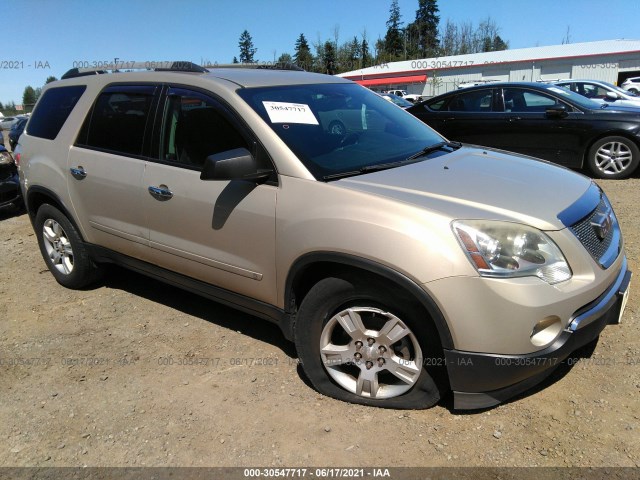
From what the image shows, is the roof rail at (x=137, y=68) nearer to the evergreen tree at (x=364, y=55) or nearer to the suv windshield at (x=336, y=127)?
the suv windshield at (x=336, y=127)

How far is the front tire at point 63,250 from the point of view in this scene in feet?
14.1

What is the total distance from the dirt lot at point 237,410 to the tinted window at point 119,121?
54.8 inches

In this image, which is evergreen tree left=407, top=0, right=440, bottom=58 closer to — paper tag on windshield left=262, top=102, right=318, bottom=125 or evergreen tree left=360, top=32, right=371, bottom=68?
evergreen tree left=360, top=32, right=371, bottom=68

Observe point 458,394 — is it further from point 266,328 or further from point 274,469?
point 266,328

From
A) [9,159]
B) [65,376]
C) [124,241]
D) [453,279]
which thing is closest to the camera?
[453,279]

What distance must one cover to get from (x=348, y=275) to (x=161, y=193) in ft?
4.91

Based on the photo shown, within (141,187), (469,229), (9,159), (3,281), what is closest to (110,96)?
(141,187)

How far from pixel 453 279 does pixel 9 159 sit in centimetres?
790

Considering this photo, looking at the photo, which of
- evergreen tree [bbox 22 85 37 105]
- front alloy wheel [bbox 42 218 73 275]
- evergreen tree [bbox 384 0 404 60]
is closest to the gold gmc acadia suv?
front alloy wheel [bbox 42 218 73 275]

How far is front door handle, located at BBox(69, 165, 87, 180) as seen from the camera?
3933 mm

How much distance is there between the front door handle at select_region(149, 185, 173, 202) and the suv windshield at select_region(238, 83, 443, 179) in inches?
31.7

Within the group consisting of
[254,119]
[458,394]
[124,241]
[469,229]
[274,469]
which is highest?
[254,119]

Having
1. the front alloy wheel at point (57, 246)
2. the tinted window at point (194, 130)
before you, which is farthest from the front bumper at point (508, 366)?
the front alloy wheel at point (57, 246)

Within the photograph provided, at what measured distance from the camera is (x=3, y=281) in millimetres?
5113
